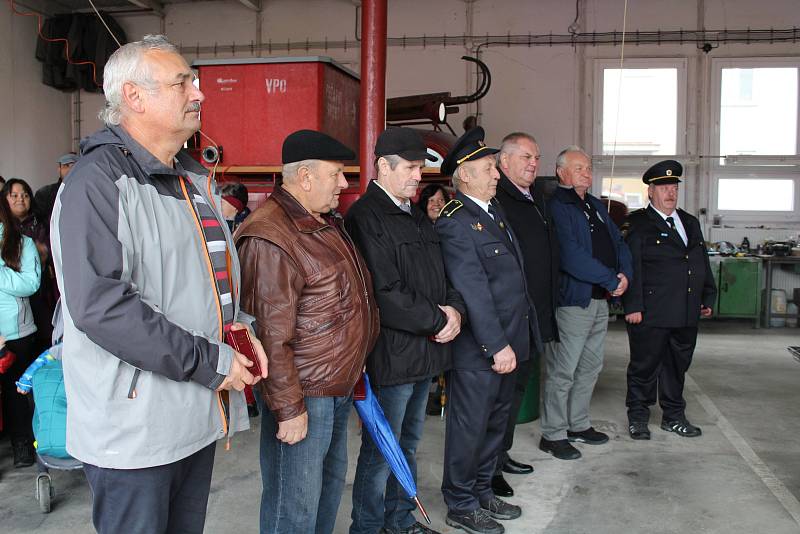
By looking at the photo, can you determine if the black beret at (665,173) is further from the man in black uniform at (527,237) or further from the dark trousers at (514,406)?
the dark trousers at (514,406)

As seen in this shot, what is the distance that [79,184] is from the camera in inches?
61.0

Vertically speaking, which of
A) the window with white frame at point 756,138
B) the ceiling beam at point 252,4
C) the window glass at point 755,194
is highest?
the ceiling beam at point 252,4

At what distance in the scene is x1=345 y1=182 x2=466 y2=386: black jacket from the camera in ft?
8.56

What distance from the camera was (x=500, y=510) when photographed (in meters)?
3.26

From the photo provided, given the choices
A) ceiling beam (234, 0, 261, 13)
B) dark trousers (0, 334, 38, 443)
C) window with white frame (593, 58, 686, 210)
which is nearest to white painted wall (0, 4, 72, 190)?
ceiling beam (234, 0, 261, 13)

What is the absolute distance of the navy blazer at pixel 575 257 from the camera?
3.97 metres

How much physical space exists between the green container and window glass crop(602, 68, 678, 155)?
19.8 feet

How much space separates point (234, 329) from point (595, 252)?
2.82 metres

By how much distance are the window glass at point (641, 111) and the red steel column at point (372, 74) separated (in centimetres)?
585

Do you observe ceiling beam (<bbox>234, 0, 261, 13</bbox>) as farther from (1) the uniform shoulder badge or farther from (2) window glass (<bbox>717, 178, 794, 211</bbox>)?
(1) the uniform shoulder badge

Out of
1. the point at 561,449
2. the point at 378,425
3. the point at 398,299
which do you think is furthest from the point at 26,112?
the point at 378,425

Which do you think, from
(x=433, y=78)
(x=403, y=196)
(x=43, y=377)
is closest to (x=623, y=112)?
(x=433, y=78)

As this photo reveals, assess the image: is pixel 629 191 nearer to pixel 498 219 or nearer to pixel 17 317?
pixel 498 219

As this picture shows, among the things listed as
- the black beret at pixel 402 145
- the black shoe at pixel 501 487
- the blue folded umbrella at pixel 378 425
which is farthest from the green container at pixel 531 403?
the black beret at pixel 402 145
